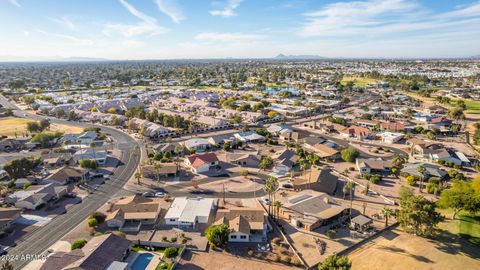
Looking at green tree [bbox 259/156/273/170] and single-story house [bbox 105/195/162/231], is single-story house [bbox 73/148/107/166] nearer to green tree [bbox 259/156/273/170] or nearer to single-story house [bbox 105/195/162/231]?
single-story house [bbox 105/195/162/231]

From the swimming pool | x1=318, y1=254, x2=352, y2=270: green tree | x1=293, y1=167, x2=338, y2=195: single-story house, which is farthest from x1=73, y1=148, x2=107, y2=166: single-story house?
x1=318, y1=254, x2=352, y2=270: green tree

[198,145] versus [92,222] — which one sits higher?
[198,145]

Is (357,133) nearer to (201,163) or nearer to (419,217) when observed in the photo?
(201,163)

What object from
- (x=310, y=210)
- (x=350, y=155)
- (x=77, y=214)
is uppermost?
(x=350, y=155)

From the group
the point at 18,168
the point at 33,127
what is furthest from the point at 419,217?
the point at 33,127

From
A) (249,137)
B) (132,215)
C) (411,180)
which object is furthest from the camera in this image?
(249,137)

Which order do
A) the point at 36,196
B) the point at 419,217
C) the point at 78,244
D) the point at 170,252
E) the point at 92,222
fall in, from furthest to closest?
the point at 36,196, the point at 92,222, the point at 419,217, the point at 78,244, the point at 170,252

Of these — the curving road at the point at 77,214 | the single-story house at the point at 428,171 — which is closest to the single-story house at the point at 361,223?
the single-story house at the point at 428,171
